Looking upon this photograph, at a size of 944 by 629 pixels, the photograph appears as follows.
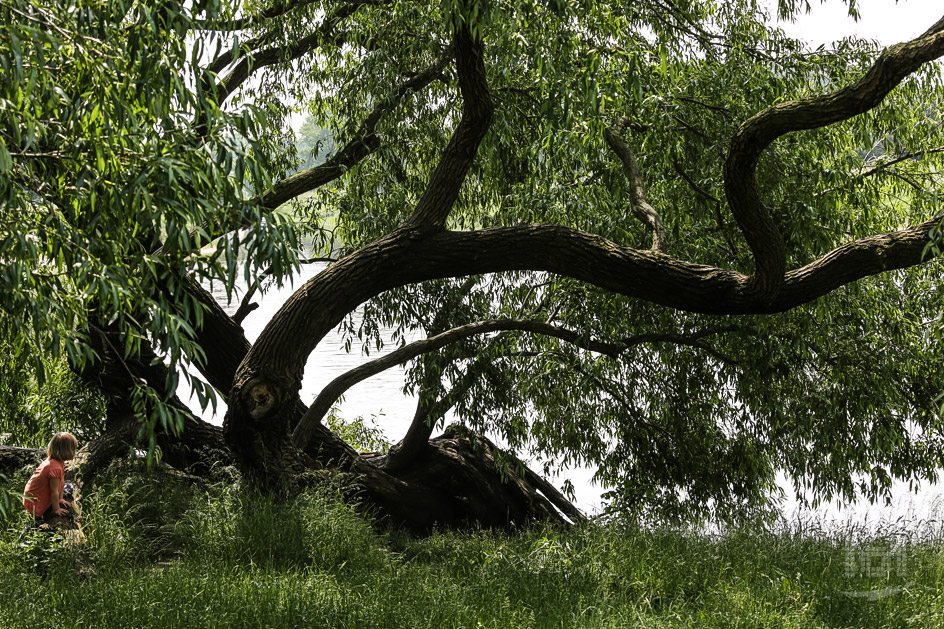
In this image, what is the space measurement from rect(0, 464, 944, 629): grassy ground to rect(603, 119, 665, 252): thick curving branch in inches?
94.5

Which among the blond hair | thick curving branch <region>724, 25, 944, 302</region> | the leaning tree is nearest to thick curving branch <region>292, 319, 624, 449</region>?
the leaning tree

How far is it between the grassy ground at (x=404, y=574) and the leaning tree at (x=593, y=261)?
0.81m

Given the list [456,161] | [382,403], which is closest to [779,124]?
[456,161]

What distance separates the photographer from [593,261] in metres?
6.35

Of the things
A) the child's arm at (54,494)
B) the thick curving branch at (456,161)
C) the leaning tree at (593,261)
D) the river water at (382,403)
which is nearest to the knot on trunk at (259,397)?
the leaning tree at (593,261)

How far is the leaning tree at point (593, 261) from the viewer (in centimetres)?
629

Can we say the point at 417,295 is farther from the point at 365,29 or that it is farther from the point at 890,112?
the point at 890,112

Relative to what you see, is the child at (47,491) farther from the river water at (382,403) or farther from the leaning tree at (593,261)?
the river water at (382,403)

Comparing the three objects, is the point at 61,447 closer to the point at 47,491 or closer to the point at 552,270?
the point at 47,491

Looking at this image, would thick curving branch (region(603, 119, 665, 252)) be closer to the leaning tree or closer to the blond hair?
the leaning tree

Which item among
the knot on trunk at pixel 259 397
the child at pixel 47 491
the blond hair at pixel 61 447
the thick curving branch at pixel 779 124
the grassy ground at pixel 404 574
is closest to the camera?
the grassy ground at pixel 404 574

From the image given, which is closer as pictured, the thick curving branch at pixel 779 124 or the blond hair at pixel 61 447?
the thick curving branch at pixel 779 124

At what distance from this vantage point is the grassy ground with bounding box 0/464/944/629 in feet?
14.9

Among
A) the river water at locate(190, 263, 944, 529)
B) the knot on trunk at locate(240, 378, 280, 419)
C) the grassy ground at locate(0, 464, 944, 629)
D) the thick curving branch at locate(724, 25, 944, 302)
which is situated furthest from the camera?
the river water at locate(190, 263, 944, 529)
